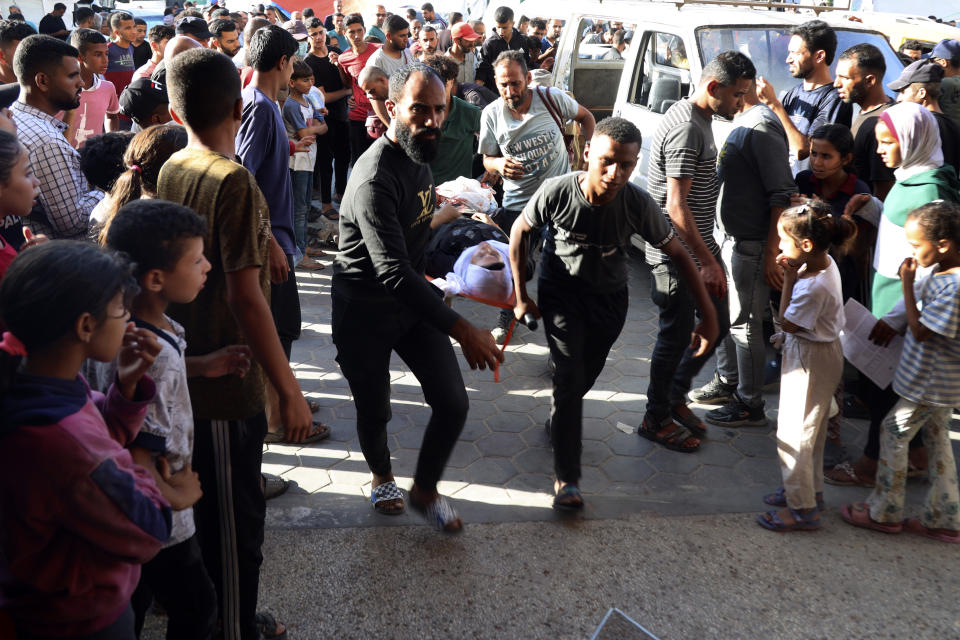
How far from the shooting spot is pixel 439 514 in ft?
11.7

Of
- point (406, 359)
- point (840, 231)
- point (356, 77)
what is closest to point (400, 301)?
point (406, 359)

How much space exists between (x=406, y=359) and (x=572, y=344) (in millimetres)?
753

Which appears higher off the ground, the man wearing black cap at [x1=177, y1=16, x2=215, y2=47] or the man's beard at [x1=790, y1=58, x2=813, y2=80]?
the man wearing black cap at [x1=177, y1=16, x2=215, y2=47]

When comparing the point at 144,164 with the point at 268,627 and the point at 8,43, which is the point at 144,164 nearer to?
the point at 268,627

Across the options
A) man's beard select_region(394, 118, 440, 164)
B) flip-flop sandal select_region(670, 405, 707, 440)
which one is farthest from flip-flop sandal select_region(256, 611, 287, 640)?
flip-flop sandal select_region(670, 405, 707, 440)

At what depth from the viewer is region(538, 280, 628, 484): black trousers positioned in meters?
3.64

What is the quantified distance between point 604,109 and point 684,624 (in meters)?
6.46

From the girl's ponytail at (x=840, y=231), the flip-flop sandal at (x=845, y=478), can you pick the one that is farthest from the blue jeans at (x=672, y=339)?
the flip-flop sandal at (x=845, y=478)

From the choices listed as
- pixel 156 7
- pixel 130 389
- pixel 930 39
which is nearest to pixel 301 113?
pixel 130 389

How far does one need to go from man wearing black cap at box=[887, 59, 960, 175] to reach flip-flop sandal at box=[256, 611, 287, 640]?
4.30 m

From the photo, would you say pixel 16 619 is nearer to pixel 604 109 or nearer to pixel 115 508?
pixel 115 508

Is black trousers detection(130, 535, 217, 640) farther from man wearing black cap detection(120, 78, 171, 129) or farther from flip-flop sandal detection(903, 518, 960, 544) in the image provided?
flip-flop sandal detection(903, 518, 960, 544)

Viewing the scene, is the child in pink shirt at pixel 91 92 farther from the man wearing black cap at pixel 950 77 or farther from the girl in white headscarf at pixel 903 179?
the man wearing black cap at pixel 950 77

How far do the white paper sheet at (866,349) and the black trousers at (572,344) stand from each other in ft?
3.67
